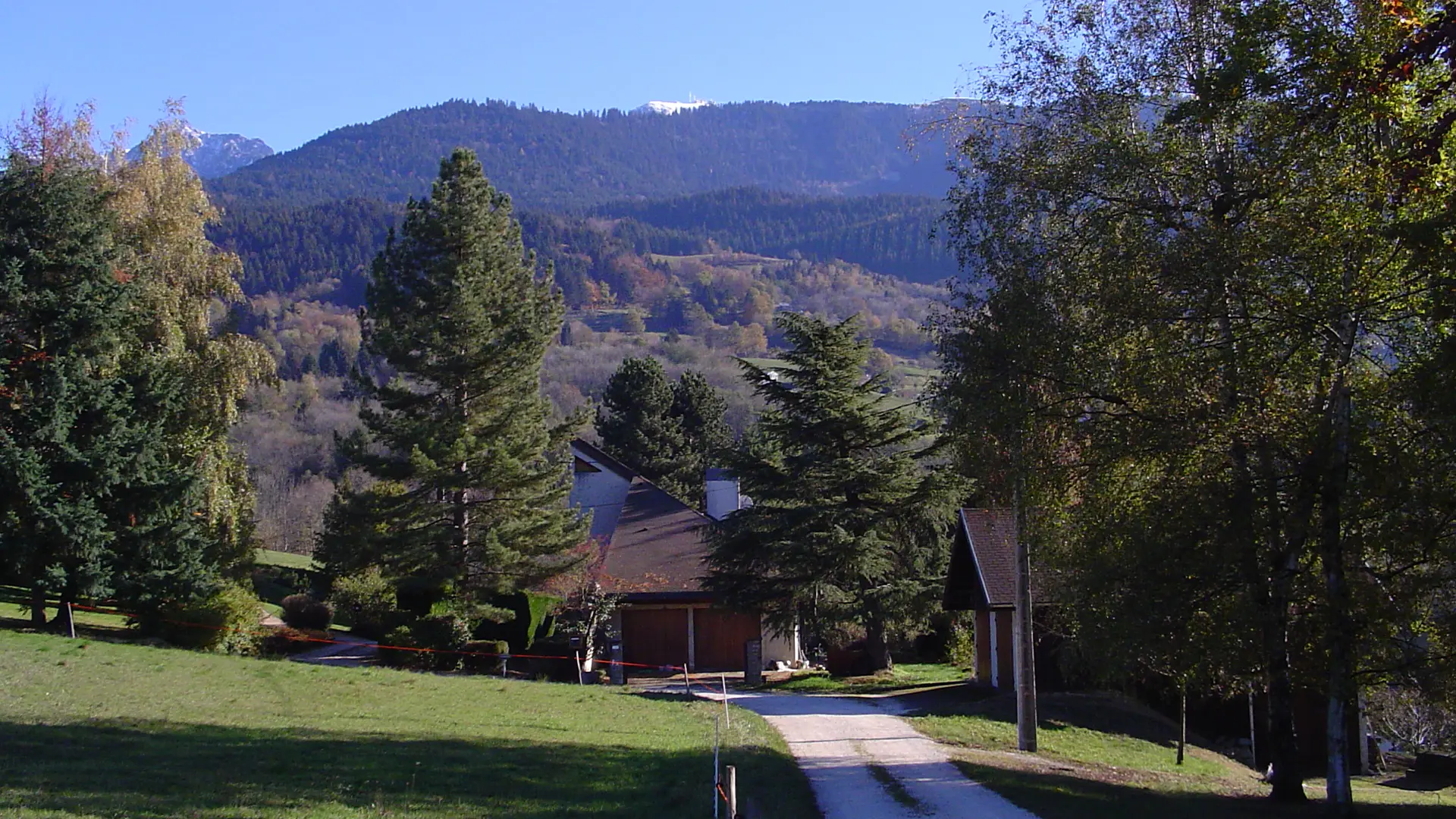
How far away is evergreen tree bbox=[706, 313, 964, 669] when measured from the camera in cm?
3266

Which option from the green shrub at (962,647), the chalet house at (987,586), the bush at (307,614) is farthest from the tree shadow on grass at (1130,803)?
the bush at (307,614)

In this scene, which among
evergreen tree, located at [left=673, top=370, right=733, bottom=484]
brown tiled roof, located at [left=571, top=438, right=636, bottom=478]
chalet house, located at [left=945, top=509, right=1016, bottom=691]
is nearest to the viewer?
chalet house, located at [left=945, top=509, right=1016, bottom=691]

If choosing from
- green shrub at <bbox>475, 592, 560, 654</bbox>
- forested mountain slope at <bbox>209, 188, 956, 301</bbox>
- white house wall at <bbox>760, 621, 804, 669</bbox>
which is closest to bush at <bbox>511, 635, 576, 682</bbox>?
green shrub at <bbox>475, 592, 560, 654</bbox>

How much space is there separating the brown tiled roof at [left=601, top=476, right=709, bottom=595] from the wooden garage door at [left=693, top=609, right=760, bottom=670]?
1579mm

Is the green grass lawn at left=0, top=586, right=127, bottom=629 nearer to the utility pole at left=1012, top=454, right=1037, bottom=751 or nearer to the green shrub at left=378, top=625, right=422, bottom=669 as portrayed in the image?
the green shrub at left=378, top=625, right=422, bottom=669

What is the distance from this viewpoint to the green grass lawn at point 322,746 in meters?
10.9

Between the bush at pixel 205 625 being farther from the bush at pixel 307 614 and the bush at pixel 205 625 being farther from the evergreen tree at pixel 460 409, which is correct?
the bush at pixel 307 614

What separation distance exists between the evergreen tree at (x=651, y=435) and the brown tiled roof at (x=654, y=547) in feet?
26.1

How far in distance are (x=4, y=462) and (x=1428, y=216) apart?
25.1 meters

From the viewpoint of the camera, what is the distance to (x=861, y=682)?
32219mm

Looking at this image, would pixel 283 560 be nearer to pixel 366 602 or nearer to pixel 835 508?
pixel 366 602

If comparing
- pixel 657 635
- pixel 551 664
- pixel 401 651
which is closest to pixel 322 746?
pixel 401 651

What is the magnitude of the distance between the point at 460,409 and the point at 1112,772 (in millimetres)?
19864

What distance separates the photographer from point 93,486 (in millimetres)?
24672
